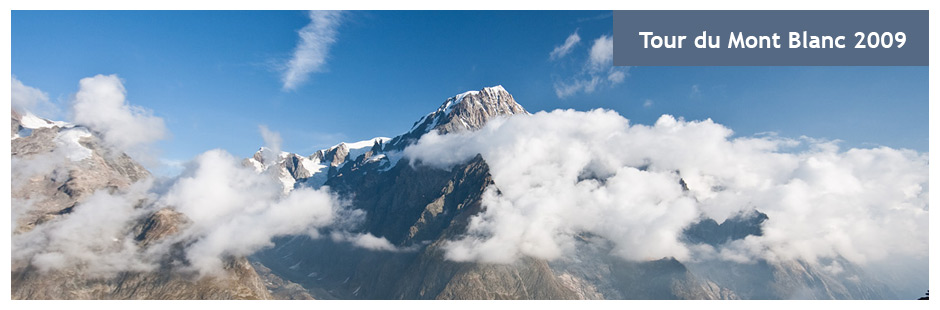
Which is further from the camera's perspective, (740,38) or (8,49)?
(740,38)
